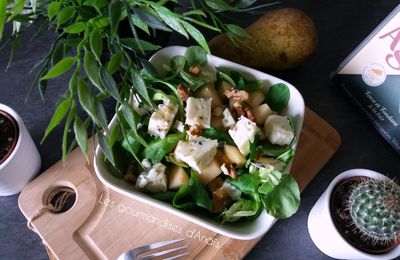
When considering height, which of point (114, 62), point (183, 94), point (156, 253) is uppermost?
point (114, 62)

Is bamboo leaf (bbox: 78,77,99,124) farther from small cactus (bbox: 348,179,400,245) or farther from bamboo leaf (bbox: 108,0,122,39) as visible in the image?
Answer: small cactus (bbox: 348,179,400,245)

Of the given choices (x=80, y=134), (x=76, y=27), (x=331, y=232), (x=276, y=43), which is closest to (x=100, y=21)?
(x=76, y=27)

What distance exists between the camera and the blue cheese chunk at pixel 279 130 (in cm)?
66

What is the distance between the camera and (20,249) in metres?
0.74

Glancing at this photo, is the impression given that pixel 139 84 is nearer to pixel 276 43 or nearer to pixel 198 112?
pixel 198 112

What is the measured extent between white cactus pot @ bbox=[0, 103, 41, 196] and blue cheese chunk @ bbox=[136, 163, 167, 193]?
0.21 metres

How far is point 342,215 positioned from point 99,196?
16.5 inches

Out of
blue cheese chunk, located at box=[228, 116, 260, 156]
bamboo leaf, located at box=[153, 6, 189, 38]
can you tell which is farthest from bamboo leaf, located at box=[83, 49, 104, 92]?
blue cheese chunk, located at box=[228, 116, 260, 156]

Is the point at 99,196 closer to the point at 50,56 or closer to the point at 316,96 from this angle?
the point at 50,56

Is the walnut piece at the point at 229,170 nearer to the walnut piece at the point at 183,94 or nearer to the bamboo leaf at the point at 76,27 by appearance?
the walnut piece at the point at 183,94

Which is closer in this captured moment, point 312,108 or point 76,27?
point 76,27

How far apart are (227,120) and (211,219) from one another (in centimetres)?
17

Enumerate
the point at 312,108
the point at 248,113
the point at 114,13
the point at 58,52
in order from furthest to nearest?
the point at 312,108, the point at 248,113, the point at 58,52, the point at 114,13

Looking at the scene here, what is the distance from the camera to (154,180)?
2.17 feet
